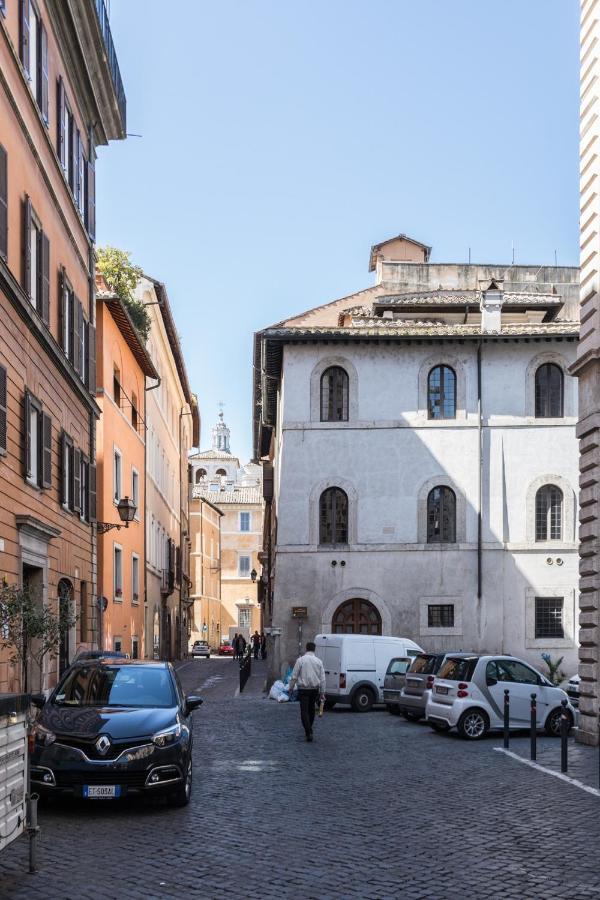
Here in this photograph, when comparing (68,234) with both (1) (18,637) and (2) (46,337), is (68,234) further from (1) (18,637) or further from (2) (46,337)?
(1) (18,637)

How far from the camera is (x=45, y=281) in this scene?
67.5 ft

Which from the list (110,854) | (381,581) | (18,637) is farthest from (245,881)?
(381,581)

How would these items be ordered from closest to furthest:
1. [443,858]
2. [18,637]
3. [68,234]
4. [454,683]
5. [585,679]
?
[443,858], [18,637], [585,679], [454,683], [68,234]

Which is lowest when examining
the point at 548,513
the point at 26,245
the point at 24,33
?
the point at 548,513

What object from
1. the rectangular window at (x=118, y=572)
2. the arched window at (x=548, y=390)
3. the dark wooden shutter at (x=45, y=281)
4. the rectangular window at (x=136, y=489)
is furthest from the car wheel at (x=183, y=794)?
the arched window at (x=548, y=390)

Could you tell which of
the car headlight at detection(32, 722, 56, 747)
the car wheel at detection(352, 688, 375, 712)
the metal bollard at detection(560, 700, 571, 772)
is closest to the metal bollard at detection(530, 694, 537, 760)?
the metal bollard at detection(560, 700, 571, 772)

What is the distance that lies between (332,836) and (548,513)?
2650 centimetres

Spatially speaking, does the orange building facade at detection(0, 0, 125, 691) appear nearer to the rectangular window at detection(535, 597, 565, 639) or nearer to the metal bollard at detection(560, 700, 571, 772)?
the metal bollard at detection(560, 700, 571, 772)

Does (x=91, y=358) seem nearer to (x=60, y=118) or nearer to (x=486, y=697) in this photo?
(x=60, y=118)

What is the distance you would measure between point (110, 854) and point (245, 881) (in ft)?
4.87

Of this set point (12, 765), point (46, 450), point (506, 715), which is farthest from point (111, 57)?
point (12, 765)

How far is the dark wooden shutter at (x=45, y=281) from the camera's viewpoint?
20369mm

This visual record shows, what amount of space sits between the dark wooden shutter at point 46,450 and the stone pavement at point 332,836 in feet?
18.8

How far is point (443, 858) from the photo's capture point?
9.56 m
